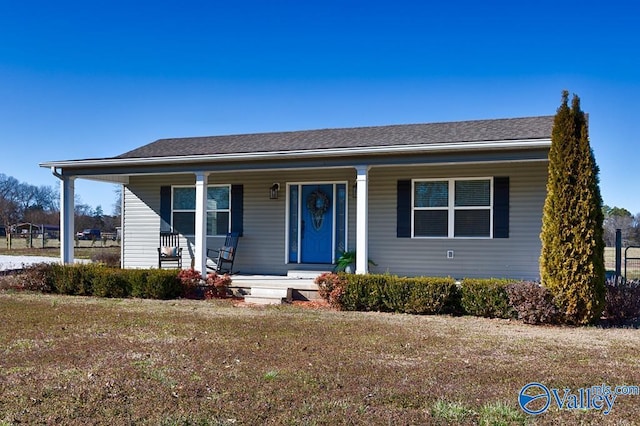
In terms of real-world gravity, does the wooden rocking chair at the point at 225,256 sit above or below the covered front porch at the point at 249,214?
below

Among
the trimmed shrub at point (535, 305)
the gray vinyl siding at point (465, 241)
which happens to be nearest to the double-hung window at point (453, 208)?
the gray vinyl siding at point (465, 241)

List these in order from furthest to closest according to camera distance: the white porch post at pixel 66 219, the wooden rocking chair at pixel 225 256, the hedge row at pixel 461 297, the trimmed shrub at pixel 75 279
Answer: the white porch post at pixel 66 219 → the wooden rocking chair at pixel 225 256 → the trimmed shrub at pixel 75 279 → the hedge row at pixel 461 297

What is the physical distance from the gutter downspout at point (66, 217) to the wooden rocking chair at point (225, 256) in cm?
288

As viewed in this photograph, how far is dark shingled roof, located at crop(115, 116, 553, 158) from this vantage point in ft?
30.1

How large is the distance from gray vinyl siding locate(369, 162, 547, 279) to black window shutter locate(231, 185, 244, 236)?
2.88 meters

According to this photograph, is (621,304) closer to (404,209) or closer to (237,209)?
(404,209)

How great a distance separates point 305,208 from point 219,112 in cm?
837

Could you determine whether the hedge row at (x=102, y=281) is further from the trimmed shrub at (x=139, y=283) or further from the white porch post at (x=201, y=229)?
the white porch post at (x=201, y=229)

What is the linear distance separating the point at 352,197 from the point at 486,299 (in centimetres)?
393

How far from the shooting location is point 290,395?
3.77 metres

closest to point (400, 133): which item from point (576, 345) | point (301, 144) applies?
point (301, 144)

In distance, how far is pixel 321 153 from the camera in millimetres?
9102

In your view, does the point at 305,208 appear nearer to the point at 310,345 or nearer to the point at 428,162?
the point at 428,162

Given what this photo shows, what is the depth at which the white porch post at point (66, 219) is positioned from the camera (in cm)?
1073
